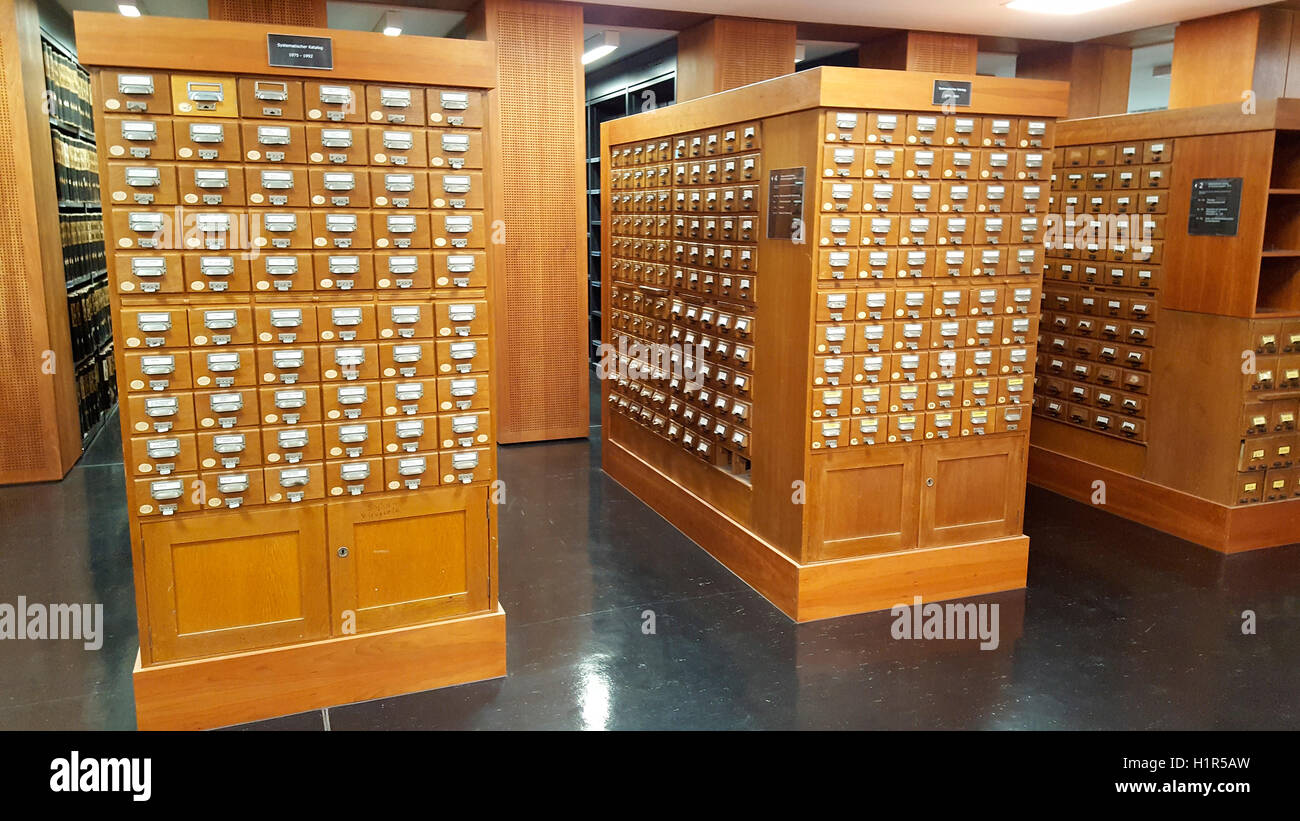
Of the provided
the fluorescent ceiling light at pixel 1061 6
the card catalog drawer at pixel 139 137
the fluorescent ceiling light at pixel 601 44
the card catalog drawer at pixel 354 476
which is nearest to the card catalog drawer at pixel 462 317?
the card catalog drawer at pixel 354 476

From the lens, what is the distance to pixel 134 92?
3090mm

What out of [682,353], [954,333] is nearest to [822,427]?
[954,333]

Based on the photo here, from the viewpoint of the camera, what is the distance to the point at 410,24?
930 centimetres

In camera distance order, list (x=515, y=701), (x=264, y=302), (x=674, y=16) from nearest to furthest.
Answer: (x=264, y=302), (x=515, y=701), (x=674, y=16)

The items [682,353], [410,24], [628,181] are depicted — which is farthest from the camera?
[410,24]

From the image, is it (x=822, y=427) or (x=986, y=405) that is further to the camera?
(x=986, y=405)

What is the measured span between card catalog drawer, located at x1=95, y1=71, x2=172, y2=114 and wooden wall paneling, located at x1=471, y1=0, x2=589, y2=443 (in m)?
4.17

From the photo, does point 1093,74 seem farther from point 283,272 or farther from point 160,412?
point 160,412

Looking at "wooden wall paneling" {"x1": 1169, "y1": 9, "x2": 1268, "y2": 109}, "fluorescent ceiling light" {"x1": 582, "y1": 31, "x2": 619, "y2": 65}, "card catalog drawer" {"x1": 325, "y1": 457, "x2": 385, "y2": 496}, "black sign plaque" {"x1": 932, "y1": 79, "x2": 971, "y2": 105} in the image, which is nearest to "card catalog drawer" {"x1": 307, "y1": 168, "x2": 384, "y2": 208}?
"card catalog drawer" {"x1": 325, "y1": 457, "x2": 385, "y2": 496}

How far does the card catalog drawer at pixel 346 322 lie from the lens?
3445mm

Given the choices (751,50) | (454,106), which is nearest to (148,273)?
(454,106)
